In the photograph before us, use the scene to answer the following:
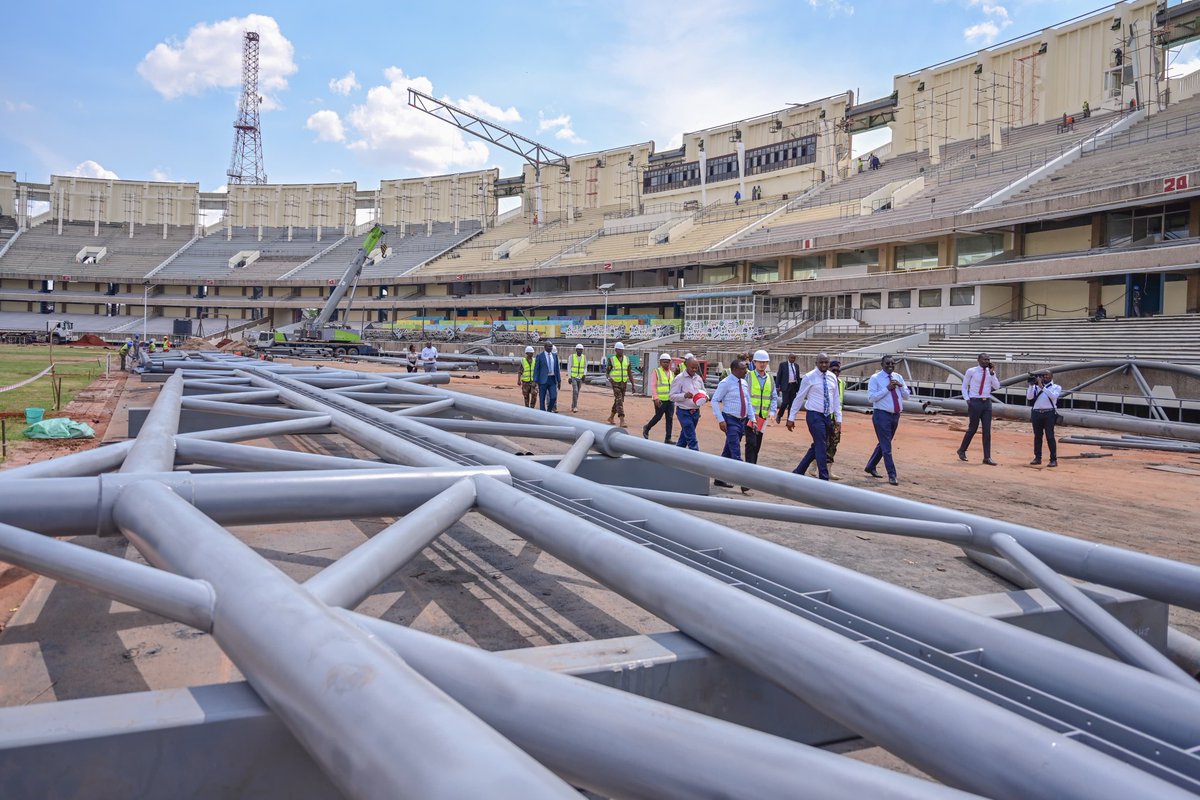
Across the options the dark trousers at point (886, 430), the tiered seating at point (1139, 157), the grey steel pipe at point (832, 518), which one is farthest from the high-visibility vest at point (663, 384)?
the tiered seating at point (1139, 157)

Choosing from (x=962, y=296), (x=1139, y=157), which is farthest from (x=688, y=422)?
(x=1139, y=157)

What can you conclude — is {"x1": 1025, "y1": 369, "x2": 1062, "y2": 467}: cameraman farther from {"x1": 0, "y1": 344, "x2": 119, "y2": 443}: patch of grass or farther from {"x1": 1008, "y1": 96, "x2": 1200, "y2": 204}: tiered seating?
{"x1": 1008, "y1": 96, "x2": 1200, "y2": 204}: tiered seating

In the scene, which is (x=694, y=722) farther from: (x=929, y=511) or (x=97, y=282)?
(x=97, y=282)

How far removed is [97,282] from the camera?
81.8 m

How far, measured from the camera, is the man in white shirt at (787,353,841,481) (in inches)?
396

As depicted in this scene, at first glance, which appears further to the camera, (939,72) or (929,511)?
(939,72)

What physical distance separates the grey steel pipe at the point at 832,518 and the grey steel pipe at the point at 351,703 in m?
2.57

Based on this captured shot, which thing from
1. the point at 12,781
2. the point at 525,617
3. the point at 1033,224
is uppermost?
the point at 1033,224

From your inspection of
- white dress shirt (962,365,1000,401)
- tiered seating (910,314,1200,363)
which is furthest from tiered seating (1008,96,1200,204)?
white dress shirt (962,365,1000,401)

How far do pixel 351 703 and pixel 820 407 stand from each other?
908 cm

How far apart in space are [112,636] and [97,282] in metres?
92.6

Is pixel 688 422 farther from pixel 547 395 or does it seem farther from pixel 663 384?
pixel 547 395

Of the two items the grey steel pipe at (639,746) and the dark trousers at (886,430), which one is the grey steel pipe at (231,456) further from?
the dark trousers at (886,430)

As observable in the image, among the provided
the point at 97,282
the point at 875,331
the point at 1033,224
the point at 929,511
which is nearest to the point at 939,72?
the point at 1033,224
